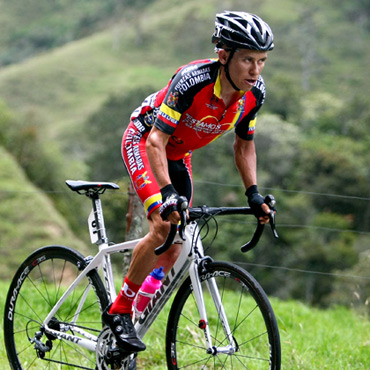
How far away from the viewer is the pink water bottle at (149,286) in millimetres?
3760

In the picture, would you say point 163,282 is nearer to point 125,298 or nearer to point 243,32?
point 125,298

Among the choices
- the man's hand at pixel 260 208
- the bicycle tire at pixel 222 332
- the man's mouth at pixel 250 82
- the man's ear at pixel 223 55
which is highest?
the man's ear at pixel 223 55

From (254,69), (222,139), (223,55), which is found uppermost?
(222,139)

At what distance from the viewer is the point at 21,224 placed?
82.8 ft

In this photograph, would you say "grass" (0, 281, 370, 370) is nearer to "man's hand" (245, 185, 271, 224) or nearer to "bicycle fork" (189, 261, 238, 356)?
"bicycle fork" (189, 261, 238, 356)

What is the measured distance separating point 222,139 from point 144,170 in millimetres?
49838

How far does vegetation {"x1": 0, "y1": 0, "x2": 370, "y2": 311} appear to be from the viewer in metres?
33.0

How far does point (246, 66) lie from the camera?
139 inches

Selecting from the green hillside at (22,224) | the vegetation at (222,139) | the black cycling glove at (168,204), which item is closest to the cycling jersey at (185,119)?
the black cycling glove at (168,204)

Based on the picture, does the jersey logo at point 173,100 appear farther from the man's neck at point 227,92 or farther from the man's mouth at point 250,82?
the man's mouth at point 250,82

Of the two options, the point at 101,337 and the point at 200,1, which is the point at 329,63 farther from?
the point at 101,337

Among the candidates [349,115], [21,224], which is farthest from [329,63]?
[21,224]

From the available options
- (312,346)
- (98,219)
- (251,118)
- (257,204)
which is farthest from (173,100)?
(312,346)

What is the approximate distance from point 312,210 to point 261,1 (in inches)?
3569
